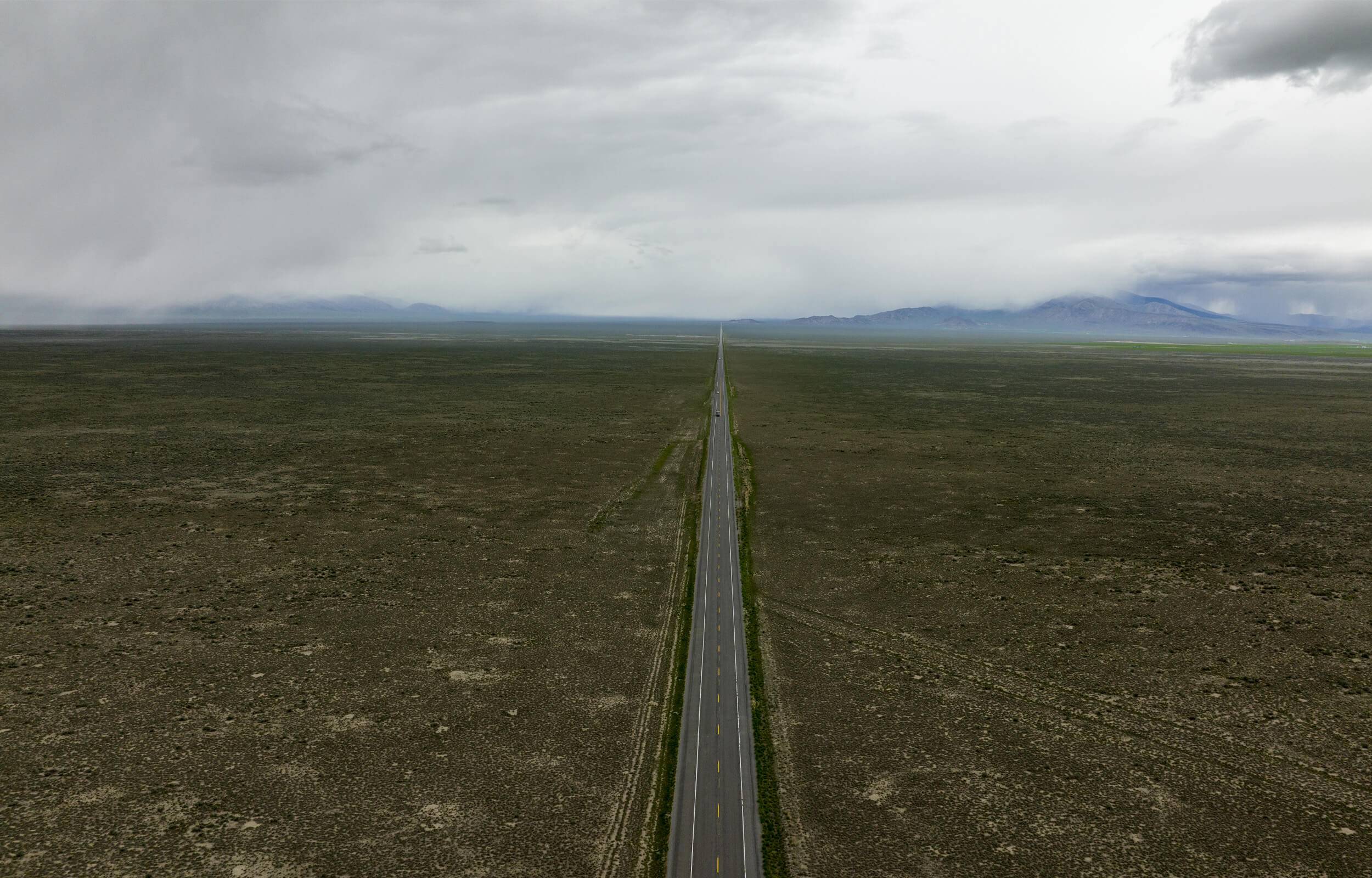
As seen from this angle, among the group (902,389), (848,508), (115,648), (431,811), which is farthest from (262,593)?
(902,389)

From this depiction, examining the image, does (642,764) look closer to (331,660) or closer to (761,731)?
(761,731)

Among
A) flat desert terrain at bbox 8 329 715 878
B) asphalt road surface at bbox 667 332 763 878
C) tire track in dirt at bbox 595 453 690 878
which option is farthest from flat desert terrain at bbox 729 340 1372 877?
flat desert terrain at bbox 8 329 715 878

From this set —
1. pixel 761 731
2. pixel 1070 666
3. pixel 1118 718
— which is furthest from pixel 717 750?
pixel 1070 666

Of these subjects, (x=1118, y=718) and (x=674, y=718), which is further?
(x=1118, y=718)

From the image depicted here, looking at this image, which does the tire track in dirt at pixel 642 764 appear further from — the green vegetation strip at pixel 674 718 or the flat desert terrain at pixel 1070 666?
the flat desert terrain at pixel 1070 666

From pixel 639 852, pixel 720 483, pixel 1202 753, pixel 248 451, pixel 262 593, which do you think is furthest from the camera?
pixel 248 451

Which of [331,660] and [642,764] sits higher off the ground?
[331,660]

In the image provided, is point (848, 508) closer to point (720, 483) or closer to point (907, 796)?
point (720, 483)
